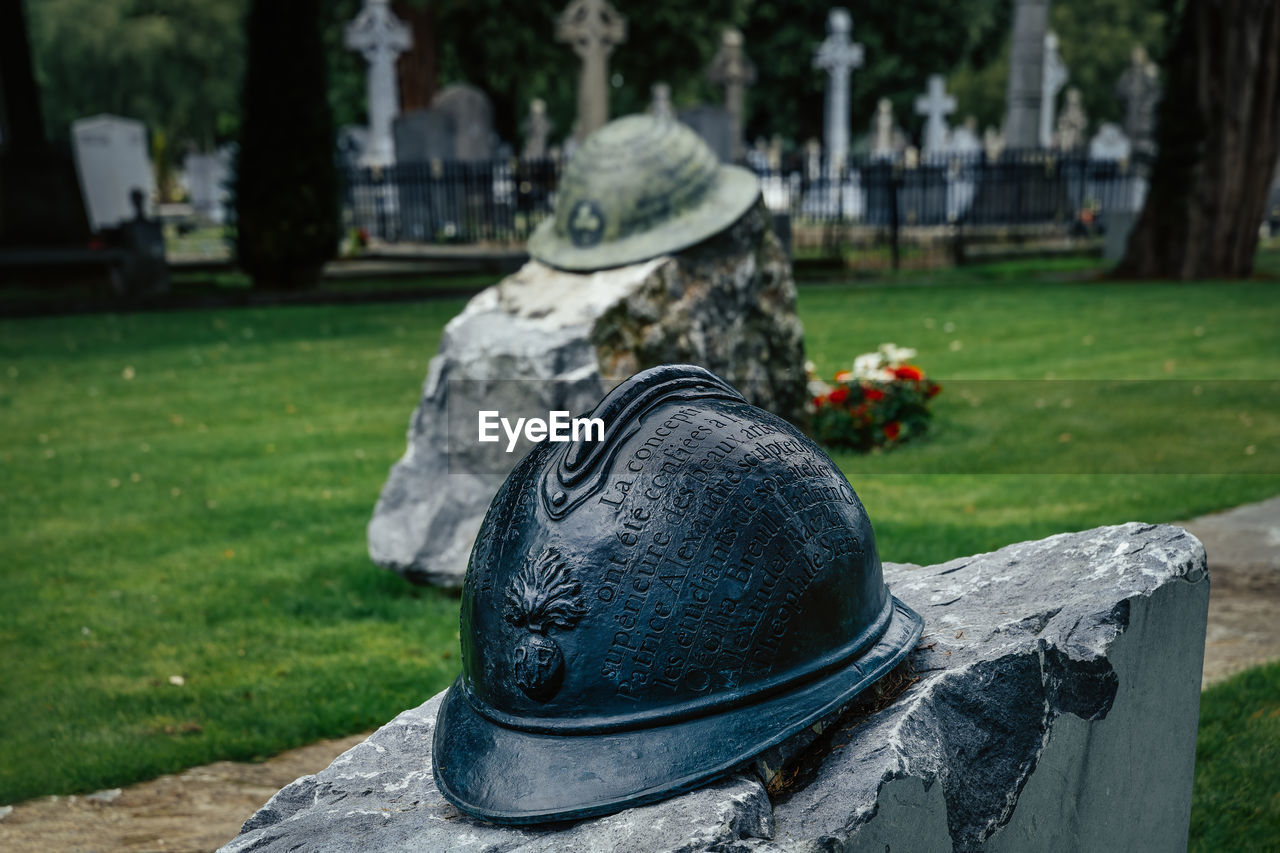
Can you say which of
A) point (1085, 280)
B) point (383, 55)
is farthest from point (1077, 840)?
point (383, 55)

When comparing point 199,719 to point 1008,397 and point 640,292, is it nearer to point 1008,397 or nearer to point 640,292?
point 640,292

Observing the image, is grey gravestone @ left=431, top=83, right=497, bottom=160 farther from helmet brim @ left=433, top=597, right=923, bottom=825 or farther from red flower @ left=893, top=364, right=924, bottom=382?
helmet brim @ left=433, top=597, right=923, bottom=825

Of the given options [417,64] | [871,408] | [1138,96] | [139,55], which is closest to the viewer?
[871,408]

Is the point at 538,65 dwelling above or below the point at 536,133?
above

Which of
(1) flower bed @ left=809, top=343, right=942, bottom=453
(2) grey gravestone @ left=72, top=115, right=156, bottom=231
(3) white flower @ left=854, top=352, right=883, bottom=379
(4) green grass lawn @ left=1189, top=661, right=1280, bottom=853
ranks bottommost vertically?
(4) green grass lawn @ left=1189, top=661, right=1280, bottom=853

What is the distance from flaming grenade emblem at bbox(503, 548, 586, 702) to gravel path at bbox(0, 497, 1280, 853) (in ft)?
6.07

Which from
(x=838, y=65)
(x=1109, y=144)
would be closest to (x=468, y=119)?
(x=838, y=65)

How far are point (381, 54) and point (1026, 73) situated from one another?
1407 cm

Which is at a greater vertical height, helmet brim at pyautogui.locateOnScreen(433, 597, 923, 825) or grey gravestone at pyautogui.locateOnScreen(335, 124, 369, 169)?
grey gravestone at pyautogui.locateOnScreen(335, 124, 369, 169)

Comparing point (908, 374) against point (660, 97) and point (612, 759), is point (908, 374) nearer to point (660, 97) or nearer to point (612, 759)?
point (612, 759)

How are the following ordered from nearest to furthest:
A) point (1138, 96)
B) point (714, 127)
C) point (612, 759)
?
1. point (612, 759)
2. point (714, 127)
3. point (1138, 96)

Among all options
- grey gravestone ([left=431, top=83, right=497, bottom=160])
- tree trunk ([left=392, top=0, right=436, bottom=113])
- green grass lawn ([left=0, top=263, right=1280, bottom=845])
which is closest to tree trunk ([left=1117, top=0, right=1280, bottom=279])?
green grass lawn ([left=0, top=263, right=1280, bottom=845])

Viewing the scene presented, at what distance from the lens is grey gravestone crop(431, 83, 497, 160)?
25302 millimetres

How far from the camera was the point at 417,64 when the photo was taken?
1122 inches
